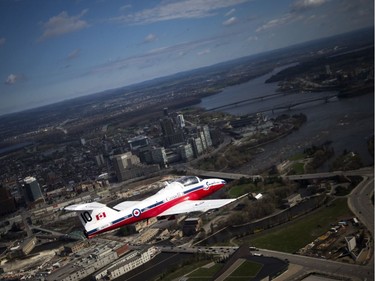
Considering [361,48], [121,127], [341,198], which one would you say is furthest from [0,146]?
[361,48]

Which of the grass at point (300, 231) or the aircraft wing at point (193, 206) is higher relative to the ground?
the aircraft wing at point (193, 206)

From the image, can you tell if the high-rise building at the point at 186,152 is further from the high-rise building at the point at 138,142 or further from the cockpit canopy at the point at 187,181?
the cockpit canopy at the point at 187,181

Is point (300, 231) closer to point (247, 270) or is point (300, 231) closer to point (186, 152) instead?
point (247, 270)

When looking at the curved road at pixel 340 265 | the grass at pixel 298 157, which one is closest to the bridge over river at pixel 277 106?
the grass at pixel 298 157

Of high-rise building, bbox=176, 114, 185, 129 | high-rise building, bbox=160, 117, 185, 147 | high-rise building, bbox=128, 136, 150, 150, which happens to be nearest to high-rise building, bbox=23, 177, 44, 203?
high-rise building, bbox=128, 136, 150, 150

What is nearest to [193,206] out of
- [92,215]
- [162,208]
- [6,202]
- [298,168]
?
[162,208]

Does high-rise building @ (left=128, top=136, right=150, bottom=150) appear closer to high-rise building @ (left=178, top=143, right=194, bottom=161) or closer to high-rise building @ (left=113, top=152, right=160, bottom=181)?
high-rise building @ (left=113, top=152, right=160, bottom=181)
